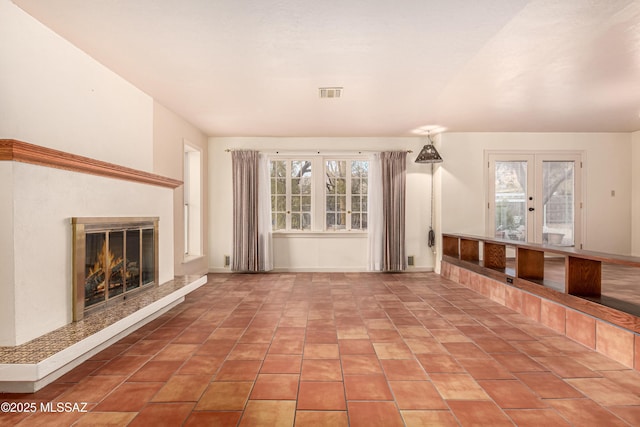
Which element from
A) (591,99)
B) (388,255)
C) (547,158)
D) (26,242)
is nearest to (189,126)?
(26,242)

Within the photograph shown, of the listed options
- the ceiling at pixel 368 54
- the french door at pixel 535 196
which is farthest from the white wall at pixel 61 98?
the french door at pixel 535 196

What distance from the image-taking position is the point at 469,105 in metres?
4.36

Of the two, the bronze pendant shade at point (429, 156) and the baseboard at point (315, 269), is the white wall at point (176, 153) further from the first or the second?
the bronze pendant shade at point (429, 156)

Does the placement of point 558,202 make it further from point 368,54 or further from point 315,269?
point 368,54

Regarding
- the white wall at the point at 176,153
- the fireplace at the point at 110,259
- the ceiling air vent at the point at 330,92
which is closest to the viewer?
the fireplace at the point at 110,259

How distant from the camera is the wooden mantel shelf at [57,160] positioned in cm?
192

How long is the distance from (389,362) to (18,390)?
7.38 ft

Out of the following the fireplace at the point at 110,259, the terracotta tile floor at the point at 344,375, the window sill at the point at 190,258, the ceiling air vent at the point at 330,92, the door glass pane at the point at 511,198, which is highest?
the ceiling air vent at the point at 330,92

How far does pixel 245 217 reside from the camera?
5820mm

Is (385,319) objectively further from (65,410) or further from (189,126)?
(189,126)

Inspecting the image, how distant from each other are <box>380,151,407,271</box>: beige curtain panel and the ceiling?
3.89 ft

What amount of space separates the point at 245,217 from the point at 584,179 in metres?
5.94

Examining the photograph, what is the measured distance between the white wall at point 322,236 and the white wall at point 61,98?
2.27 meters

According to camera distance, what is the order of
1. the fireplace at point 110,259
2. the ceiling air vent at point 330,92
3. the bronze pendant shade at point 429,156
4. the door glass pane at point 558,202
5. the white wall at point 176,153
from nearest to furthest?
the fireplace at point 110,259 < the ceiling air vent at point 330,92 < the white wall at point 176,153 < the bronze pendant shade at point 429,156 < the door glass pane at point 558,202
